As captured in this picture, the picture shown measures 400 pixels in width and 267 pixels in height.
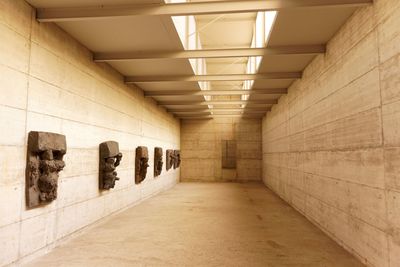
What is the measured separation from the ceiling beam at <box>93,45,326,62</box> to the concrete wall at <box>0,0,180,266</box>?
52cm

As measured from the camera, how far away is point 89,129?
5.44 meters

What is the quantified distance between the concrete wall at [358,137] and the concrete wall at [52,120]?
166 inches

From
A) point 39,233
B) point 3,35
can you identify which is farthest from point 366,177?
point 3,35

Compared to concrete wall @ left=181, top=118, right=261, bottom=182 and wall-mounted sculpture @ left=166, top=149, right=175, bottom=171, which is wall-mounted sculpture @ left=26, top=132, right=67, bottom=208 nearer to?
wall-mounted sculpture @ left=166, top=149, right=175, bottom=171

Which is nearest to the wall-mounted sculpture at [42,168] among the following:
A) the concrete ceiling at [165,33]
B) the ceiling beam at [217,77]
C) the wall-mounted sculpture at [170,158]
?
the concrete ceiling at [165,33]

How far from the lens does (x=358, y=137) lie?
4.03 metres

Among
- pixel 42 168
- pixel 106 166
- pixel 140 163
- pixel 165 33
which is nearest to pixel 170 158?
pixel 140 163

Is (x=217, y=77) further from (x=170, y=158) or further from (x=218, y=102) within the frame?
(x=170, y=158)

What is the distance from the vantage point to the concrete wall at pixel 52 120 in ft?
11.4

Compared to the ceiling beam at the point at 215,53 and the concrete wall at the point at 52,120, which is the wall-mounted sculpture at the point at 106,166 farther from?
the ceiling beam at the point at 215,53

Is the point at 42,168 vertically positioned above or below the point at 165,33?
below

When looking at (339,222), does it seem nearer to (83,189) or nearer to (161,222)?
(161,222)

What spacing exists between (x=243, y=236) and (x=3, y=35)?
440 cm

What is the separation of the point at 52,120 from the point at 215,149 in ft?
37.1
